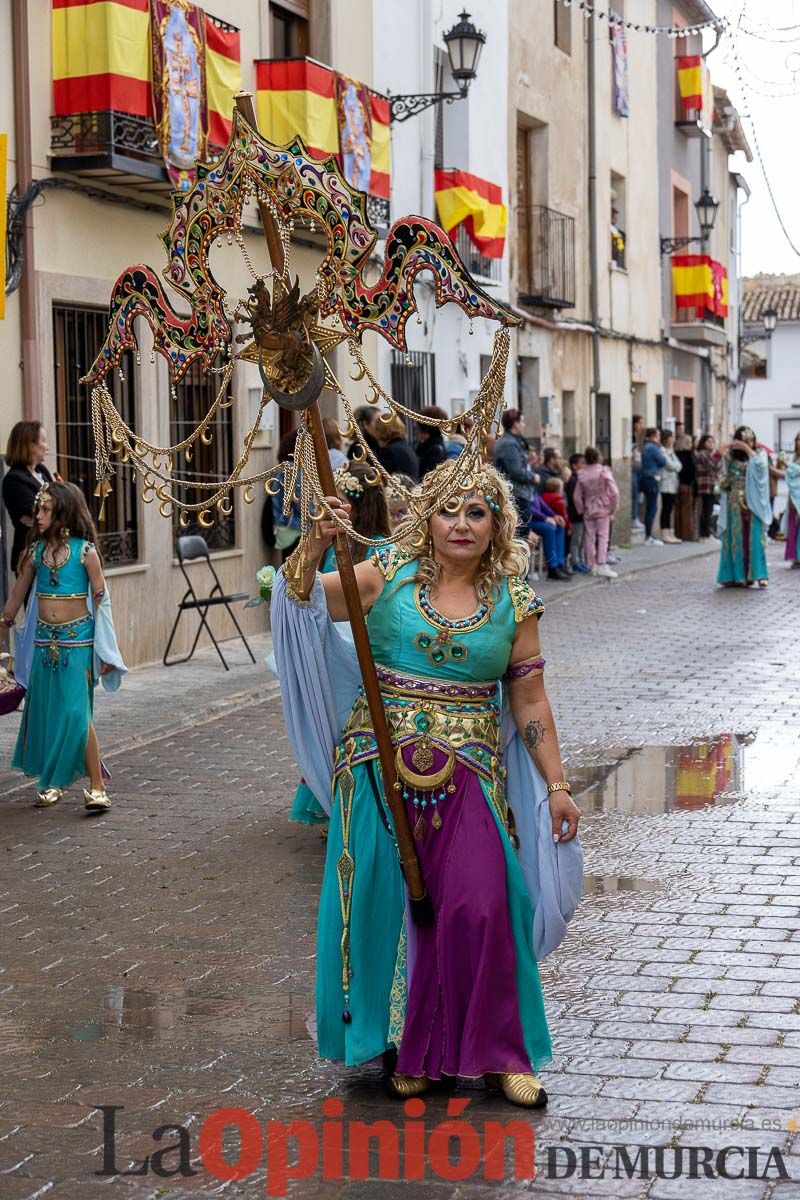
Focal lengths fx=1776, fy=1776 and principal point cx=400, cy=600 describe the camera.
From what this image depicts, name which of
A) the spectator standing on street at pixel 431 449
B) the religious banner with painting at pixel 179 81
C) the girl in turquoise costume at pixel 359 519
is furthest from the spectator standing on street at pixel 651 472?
the girl in turquoise costume at pixel 359 519

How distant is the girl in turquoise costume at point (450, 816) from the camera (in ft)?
15.7

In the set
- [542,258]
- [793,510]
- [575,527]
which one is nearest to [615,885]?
[575,527]

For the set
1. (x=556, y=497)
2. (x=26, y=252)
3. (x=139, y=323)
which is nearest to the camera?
(x=26, y=252)

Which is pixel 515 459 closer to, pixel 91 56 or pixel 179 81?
pixel 179 81

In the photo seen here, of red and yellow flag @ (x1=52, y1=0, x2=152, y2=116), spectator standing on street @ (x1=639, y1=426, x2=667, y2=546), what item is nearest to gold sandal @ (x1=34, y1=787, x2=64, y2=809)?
red and yellow flag @ (x1=52, y1=0, x2=152, y2=116)

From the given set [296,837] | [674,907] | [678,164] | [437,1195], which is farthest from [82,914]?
[678,164]

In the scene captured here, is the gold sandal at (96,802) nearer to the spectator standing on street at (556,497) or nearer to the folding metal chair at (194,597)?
the folding metal chair at (194,597)

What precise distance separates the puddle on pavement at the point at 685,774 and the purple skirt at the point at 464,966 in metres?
3.96

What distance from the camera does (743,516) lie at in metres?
21.0

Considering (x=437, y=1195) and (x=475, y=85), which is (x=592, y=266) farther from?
(x=437, y=1195)

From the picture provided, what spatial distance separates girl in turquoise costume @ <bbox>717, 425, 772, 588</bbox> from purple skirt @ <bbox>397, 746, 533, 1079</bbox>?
16.5 meters

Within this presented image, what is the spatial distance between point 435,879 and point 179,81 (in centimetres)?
1043

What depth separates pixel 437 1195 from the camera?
13.7ft

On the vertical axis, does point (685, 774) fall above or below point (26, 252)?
below
